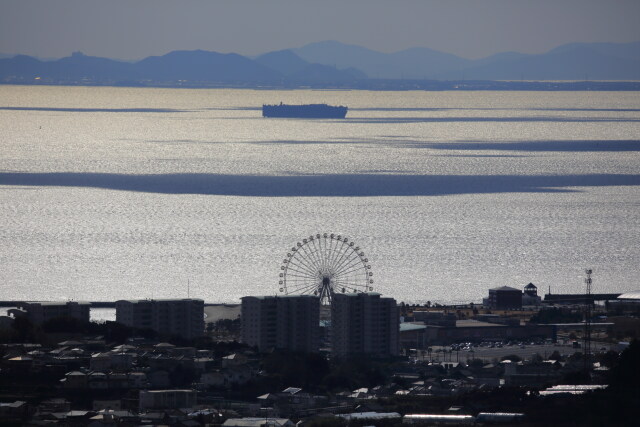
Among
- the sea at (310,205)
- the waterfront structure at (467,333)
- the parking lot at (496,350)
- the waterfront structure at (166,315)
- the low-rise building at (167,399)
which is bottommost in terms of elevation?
the low-rise building at (167,399)

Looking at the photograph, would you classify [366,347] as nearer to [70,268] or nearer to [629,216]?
[70,268]

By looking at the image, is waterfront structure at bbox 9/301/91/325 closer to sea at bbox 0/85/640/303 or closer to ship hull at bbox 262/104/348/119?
sea at bbox 0/85/640/303

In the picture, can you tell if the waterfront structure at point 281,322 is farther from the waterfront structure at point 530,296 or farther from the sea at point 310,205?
the waterfront structure at point 530,296

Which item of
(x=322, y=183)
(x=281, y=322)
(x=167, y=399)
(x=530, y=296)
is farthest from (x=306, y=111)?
(x=167, y=399)

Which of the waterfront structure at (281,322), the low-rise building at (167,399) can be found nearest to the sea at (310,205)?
the waterfront structure at (281,322)

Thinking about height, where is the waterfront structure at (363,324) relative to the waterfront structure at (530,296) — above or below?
below

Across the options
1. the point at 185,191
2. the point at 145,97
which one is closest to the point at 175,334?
the point at 185,191

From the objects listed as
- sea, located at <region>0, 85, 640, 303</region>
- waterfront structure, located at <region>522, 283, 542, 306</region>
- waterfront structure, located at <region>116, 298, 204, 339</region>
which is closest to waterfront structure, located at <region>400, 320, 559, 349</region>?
waterfront structure, located at <region>522, 283, 542, 306</region>
